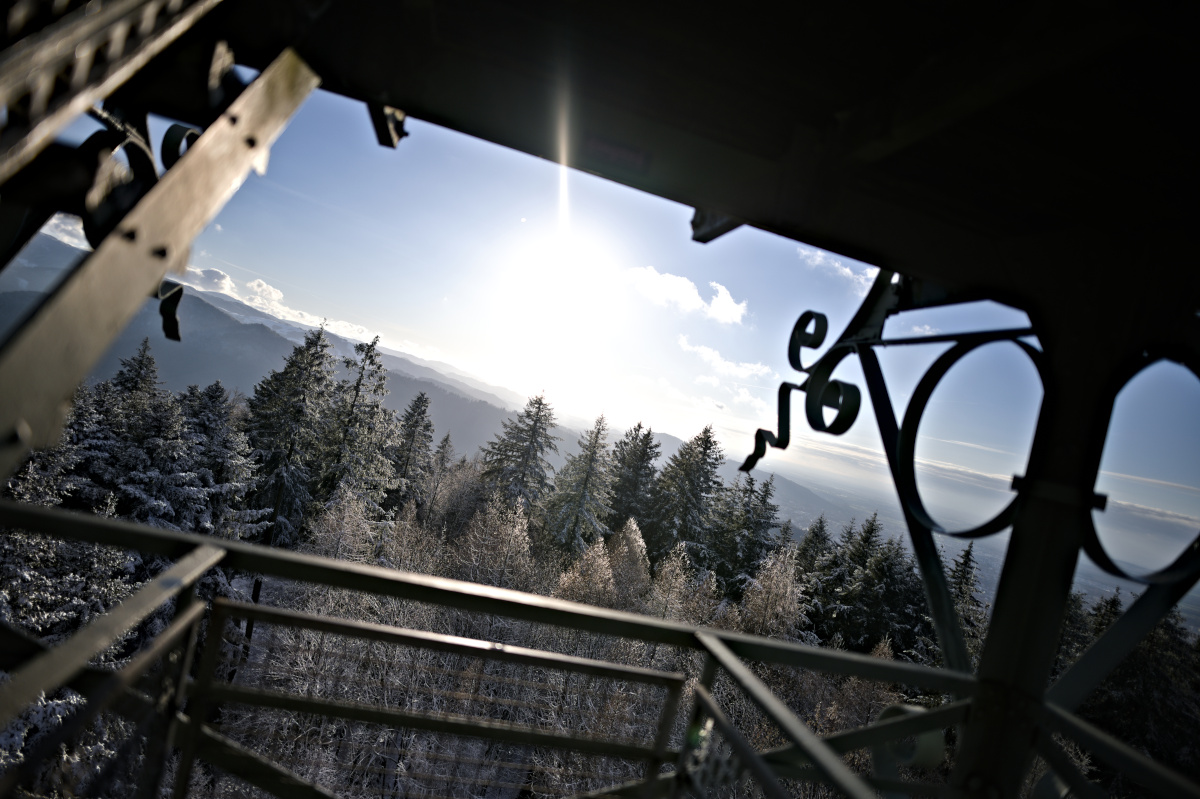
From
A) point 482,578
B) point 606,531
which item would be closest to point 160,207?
Answer: point 482,578

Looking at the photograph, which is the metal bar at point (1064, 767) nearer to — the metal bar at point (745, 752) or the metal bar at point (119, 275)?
the metal bar at point (745, 752)

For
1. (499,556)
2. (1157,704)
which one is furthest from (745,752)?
(1157,704)

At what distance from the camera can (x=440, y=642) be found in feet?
5.77

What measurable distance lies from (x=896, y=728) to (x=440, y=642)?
5.19 ft

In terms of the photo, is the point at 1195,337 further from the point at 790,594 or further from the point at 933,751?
the point at 790,594

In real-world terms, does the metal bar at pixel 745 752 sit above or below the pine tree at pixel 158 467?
above

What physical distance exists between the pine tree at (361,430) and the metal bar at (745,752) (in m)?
25.6

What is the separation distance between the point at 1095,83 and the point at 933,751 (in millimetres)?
2208

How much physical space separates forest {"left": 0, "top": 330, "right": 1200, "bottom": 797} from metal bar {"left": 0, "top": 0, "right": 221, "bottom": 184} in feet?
A: 41.9

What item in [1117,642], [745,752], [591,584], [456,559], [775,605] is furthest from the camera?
[456,559]

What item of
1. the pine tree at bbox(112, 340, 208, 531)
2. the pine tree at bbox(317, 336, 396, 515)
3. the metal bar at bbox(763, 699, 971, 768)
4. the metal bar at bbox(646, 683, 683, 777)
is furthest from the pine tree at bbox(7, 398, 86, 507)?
the metal bar at bbox(763, 699, 971, 768)

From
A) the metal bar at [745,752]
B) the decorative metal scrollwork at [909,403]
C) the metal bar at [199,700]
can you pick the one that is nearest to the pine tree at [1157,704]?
the decorative metal scrollwork at [909,403]

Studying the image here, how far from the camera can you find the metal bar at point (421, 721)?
5.64 ft

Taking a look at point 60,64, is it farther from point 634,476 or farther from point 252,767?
point 634,476
